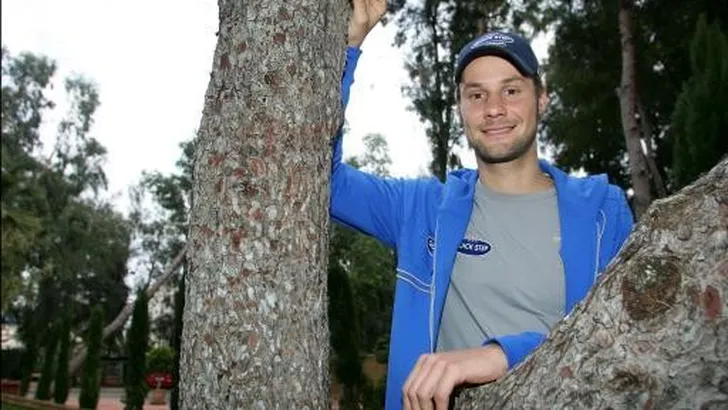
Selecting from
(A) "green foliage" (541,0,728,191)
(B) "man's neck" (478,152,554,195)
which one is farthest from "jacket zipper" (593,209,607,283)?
(A) "green foliage" (541,0,728,191)

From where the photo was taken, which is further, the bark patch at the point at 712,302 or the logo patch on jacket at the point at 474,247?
the logo patch on jacket at the point at 474,247

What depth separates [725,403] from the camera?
3.31ft

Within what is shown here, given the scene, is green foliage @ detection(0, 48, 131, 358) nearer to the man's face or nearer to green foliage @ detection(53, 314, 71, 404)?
green foliage @ detection(53, 314, 71, 404)

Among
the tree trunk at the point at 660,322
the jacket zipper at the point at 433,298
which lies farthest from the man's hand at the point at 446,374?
the jacket zipper at the point at 433,298

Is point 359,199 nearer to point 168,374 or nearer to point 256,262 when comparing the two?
point 256,262

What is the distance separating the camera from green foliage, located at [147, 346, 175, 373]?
24.9 metres

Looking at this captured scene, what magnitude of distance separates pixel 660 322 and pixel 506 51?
3.28 ft

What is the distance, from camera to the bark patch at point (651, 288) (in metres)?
1.04

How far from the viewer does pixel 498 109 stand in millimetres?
1886

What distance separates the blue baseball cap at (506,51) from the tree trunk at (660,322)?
84 centimetres

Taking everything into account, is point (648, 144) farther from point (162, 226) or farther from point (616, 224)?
point (162, 226)

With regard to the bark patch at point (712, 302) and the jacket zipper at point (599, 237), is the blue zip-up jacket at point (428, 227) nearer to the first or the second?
the jacket zipper at point (599, 237)

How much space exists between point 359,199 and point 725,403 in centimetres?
113

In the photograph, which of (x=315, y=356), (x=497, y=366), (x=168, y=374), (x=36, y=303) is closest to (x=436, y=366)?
(x=497, y=366)
